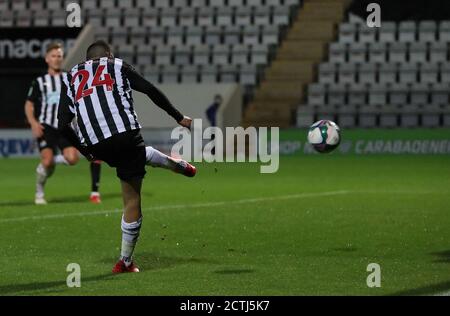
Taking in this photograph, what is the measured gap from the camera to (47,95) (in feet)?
46.9

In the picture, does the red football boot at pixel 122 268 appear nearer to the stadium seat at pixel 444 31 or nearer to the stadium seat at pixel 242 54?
the stadium seat at pixel 444 31

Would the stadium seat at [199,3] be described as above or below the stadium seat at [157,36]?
above

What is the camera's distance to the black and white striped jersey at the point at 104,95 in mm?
7980

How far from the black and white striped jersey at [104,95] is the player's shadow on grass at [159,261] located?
3.70 feet

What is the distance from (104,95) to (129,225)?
1.03 meters

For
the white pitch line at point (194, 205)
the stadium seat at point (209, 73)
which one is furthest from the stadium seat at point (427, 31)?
the white pitch line at point (194, 205)

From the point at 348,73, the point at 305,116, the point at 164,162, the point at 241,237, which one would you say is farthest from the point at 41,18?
the point at 164,162

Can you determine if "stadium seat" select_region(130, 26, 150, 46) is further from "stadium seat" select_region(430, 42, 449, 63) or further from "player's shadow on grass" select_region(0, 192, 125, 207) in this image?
"player's shadow on grass" select_region(0, 192, 125, 207)

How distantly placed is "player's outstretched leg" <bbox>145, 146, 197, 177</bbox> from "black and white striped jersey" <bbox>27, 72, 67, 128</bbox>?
6.06 m

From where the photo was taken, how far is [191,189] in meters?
17.3

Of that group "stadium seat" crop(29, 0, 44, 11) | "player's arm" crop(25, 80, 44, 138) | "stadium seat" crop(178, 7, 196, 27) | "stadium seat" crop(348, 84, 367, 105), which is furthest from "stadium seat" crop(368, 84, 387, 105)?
"player's arm" crop(25, 80, 44, 138)
